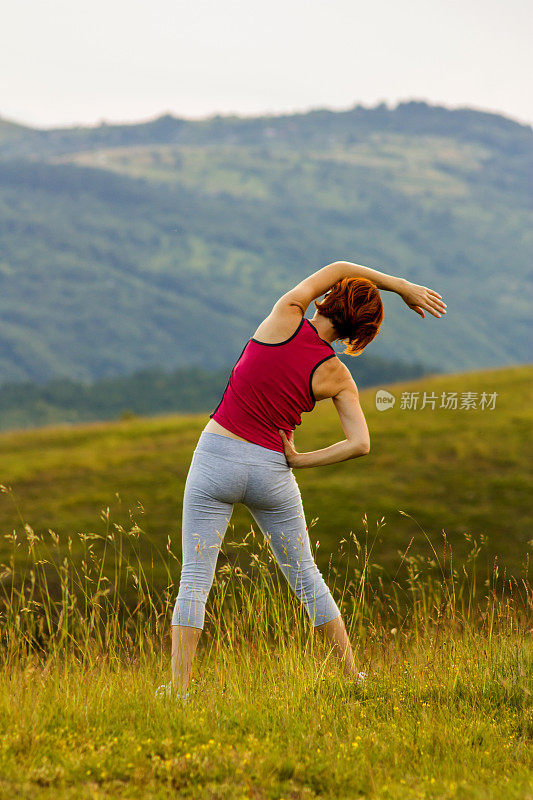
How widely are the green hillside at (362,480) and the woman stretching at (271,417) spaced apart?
696 centimetres

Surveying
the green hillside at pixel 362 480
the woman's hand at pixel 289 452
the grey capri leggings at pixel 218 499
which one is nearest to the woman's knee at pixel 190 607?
the grey capri leggings at pixel 218 499

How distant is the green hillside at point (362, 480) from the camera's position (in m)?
14.0

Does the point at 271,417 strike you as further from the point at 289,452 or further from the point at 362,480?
the point at 362,480

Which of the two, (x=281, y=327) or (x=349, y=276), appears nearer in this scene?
(x=281, y=327)

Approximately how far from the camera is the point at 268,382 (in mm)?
4121

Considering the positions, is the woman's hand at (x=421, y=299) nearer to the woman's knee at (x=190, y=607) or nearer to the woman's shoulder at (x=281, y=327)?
the woman's shoulder at (x=281, y=327)

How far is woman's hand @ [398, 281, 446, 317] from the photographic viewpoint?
4.41 m

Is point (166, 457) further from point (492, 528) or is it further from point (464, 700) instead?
point (464, 700)

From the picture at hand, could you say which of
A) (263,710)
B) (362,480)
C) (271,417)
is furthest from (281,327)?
(362,480)

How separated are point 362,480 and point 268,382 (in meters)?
13.5

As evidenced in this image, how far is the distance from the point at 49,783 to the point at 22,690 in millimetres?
934

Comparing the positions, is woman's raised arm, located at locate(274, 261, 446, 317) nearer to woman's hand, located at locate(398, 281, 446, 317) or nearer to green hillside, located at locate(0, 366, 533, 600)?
woman's hand, located at locate(398, 281, 446, 317)

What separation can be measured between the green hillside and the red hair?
7.29 metres

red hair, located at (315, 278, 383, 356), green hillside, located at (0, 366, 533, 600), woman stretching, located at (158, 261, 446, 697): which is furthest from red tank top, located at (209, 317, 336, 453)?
green hillside, located at (0, 366, 533, 600)
